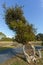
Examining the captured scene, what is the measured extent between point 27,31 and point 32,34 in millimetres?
730

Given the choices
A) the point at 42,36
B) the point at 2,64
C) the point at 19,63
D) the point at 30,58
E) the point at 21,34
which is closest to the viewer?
the point at 2,64

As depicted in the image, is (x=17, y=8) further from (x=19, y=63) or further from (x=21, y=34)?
(x=19, y=63)

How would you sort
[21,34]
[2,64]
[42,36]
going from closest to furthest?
1. [2,64]
2. [21,34]
3. [42,36]

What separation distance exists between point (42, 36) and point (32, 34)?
22682 mm

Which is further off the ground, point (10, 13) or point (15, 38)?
point (10, 13)

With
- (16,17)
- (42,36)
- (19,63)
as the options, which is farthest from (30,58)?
(42,36)

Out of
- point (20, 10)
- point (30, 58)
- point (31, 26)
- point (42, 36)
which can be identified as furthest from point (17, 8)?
point (42, 36)

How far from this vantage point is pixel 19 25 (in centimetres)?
2119

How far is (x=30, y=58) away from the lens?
1855cm

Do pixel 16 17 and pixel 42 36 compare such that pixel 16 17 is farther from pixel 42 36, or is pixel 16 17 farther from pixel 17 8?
pixel 42 36

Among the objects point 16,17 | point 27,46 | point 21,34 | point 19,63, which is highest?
point 16,17

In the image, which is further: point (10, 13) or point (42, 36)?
point (42, 36)

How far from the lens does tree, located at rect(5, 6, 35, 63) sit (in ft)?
69.8

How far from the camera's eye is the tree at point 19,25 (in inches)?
838
